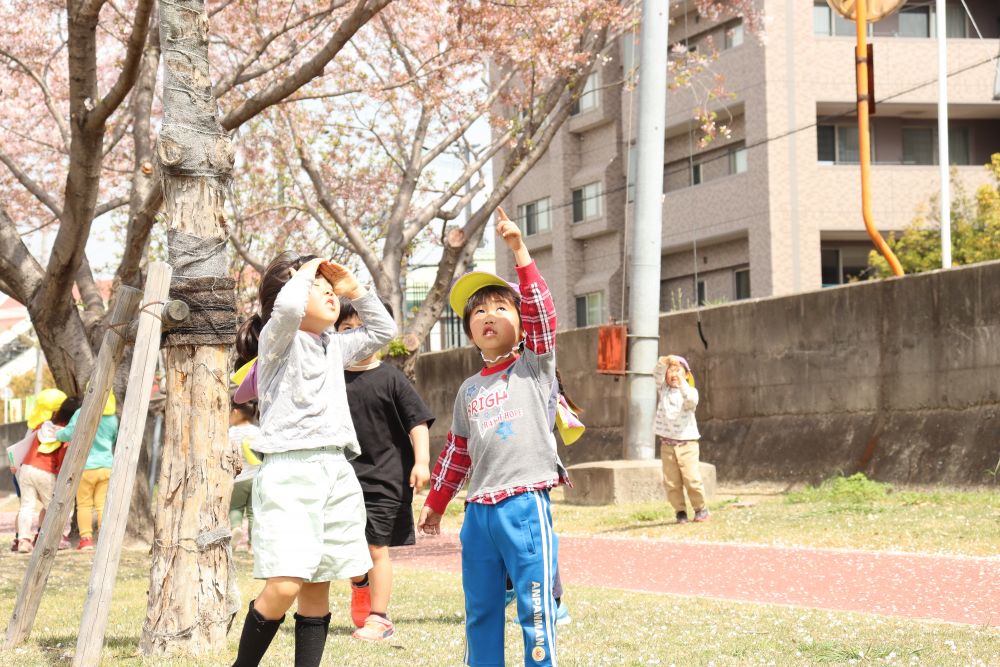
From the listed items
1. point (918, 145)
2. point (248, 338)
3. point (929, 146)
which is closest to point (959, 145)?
point (929, 146)

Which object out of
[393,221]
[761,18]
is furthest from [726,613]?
[761,18]

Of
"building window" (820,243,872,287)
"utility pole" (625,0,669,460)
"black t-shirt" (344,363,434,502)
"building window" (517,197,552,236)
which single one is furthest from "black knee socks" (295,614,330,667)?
"building window" (517,197,552,236)

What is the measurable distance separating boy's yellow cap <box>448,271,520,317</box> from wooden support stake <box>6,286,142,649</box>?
174 cm

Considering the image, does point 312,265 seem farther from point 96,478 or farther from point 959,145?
point 959,145

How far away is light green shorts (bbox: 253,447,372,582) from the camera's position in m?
4.27

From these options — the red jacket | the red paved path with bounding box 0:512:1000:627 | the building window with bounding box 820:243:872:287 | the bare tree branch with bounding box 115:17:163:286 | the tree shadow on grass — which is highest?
the building window with bounding box 820:243:872:287

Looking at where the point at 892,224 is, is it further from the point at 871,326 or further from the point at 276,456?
the point at 276,456

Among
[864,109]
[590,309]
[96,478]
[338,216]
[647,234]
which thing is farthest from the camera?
[590,309]

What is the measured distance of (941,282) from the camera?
12.6m

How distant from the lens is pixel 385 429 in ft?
19.9

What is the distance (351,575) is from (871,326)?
33.6 ft

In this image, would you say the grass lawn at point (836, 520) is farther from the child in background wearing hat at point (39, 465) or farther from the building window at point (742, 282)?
the building window at point (742, 282)

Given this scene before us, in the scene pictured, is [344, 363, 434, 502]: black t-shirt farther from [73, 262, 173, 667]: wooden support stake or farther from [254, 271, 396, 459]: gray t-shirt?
[254, 271, 396, 459]: gray t-shirt

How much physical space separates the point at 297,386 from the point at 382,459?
5.26ft
